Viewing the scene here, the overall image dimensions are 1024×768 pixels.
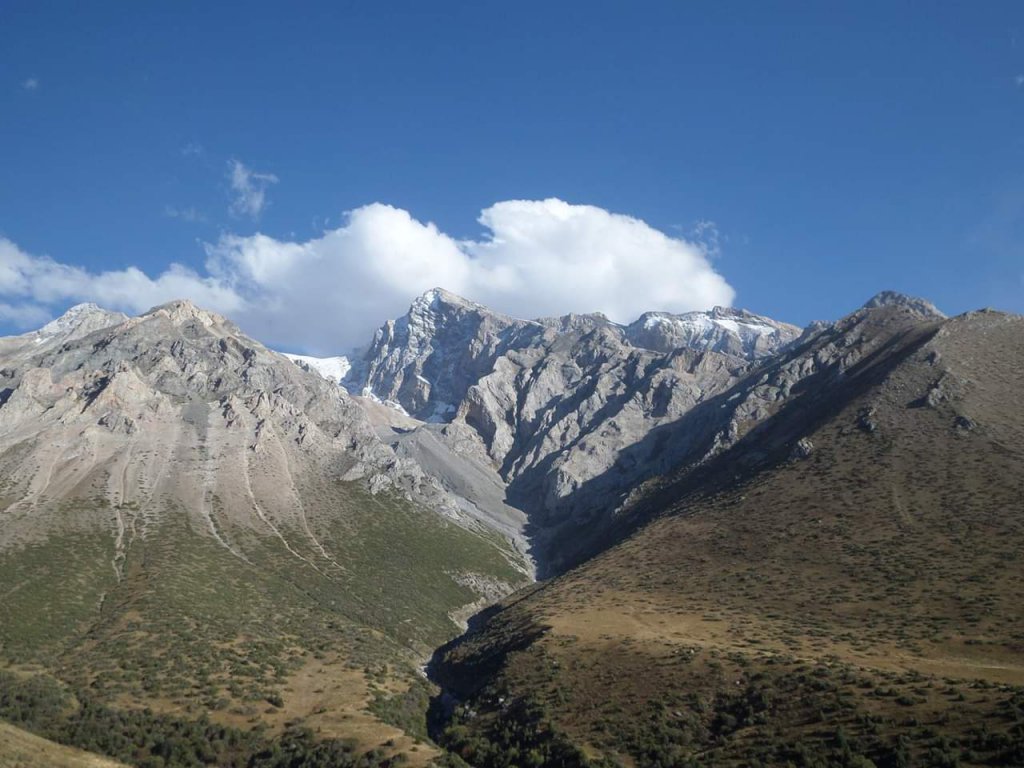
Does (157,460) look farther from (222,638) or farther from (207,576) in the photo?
(222,638)

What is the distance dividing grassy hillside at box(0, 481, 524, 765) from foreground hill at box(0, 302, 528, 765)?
32 cm

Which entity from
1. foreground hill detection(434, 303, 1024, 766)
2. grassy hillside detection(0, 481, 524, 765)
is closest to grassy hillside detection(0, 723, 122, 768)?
grassy hillside detection(0, 481, 524, 765)

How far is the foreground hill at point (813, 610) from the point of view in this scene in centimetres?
4884

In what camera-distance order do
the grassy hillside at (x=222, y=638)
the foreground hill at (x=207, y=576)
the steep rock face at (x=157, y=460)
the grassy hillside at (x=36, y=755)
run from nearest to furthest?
the grassy hillside at (x=36, y=755), the grassy hillside at (x=222, y=638), the foreground hill at (x=207, y=576), the steep rock face at (x=157, y=460)

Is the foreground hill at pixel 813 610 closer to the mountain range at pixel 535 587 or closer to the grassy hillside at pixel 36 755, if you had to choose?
the mountain range at pixel 535 587

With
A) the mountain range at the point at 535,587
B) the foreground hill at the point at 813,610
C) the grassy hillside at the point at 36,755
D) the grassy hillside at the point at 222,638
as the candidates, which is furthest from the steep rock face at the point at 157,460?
the grassy hillside at the point at 36,755

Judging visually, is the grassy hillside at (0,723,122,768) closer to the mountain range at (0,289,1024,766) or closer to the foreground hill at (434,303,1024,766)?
the mountain range at (0,289,1024,766)

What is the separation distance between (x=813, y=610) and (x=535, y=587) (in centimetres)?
7389

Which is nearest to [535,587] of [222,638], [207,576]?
[207,576]

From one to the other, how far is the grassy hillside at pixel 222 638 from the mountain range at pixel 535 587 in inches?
17.9

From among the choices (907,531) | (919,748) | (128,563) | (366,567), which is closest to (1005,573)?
(907,531)

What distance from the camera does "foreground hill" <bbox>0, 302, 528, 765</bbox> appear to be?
6234 cm

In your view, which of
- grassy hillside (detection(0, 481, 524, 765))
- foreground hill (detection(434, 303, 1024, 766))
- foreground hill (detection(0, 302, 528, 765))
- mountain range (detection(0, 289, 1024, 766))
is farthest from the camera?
foreground hill (detection(0, 302, 528, 765))

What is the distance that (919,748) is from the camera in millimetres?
41688
